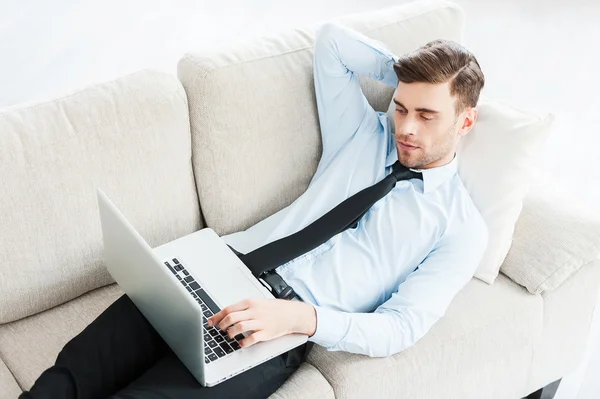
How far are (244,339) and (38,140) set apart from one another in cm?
70

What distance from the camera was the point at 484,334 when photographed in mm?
2033

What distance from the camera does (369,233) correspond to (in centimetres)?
205

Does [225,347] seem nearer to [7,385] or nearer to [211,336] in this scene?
[211,336]

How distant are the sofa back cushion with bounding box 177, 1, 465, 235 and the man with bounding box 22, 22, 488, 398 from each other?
0.06 m

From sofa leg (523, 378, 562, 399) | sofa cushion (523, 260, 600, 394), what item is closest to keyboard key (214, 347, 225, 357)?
sofa cushion (523, 260, 600, 394)

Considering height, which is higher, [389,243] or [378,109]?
[378,109]

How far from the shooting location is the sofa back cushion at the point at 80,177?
6.12 feet

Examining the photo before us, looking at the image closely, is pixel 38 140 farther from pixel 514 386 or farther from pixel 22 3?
pixel 22 3

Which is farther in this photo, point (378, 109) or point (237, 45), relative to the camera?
point (378, 109)

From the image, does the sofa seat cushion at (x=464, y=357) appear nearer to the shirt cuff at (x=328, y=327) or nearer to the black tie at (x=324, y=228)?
the shirt cuff at (x=328, y=327)

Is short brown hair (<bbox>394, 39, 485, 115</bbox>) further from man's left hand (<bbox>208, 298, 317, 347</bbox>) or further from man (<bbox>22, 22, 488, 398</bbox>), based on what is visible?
man's left hand (<bbox>208, 298, 317, 347</bbox>)

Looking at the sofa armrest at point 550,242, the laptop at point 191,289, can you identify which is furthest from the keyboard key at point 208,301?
the sofa armrest at point 550,242

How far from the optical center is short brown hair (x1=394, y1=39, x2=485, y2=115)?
1.99 m

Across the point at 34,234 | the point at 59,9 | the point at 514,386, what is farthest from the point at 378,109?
the point at 59,9
